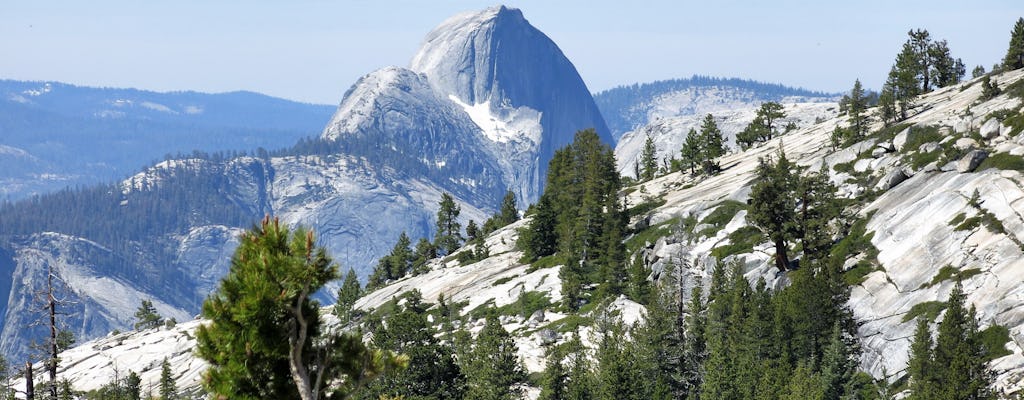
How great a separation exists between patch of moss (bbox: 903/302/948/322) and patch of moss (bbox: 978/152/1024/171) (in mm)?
18644

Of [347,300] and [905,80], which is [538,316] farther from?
[905,80]

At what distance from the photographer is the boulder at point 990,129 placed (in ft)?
296

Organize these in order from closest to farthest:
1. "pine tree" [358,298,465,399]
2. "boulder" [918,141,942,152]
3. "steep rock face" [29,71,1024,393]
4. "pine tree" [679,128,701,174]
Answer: "pine tree" [358,298,465,399] < "steep rock face" [29,71,1024,393] < "boulder" [918,141,942,152] < "pine tree" [679,128,701,174]

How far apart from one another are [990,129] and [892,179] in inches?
427

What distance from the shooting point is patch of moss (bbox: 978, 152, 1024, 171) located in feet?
256

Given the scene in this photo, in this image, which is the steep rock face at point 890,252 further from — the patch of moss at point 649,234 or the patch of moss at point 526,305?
the patch of moss at point 649,234

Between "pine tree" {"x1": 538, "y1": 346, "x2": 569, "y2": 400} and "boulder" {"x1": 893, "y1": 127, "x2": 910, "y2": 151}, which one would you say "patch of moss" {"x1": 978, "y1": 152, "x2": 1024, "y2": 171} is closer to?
"boulder" {"x1": 893, "y1": 127, "x2": 910, "y2": 151}

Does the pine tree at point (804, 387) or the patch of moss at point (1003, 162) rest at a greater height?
the patch of moss at point (1003, 162)

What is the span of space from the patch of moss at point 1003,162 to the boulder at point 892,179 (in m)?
10.2

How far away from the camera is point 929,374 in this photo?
54875mm

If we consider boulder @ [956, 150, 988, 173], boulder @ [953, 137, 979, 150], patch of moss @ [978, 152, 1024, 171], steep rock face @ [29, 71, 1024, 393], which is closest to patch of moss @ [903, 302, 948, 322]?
steep rock face @ [29, 71, 1024, 393]

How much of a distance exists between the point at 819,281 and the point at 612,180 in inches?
2074

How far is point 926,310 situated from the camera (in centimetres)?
6731

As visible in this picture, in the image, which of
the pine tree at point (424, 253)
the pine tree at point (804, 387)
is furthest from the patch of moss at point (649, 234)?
the pine tree at point (424, 253)
